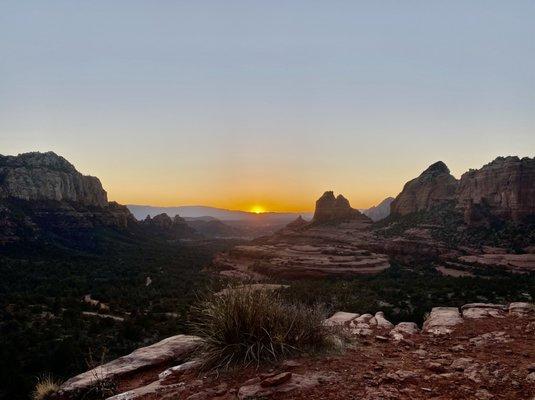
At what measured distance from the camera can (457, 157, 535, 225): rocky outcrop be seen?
227 ft

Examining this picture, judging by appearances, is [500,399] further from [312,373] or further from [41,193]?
[41,193]

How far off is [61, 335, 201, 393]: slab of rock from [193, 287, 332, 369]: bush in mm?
1091

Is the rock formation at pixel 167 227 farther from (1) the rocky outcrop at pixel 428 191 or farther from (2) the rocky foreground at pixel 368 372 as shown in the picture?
(2) the rocky foreground at pixel 368 372

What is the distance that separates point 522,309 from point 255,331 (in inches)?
313

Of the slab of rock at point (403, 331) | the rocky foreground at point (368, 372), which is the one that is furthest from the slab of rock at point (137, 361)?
the slab of rock at point (403, 331)

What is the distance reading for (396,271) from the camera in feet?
162

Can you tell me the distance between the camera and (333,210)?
365 ft

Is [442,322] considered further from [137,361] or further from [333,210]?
[333,210]

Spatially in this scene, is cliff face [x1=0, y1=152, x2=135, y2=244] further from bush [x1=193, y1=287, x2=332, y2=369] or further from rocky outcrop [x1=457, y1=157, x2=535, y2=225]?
rocky outcrop [x1=457, y1=157, x2=535, y2=225]

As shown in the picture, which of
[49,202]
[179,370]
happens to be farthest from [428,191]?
[179,370]

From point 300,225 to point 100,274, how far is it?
61284 millimetres

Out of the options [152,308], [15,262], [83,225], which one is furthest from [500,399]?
[83,225]

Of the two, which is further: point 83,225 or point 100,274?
point 83,225

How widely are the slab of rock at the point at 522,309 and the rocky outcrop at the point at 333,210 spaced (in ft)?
320
